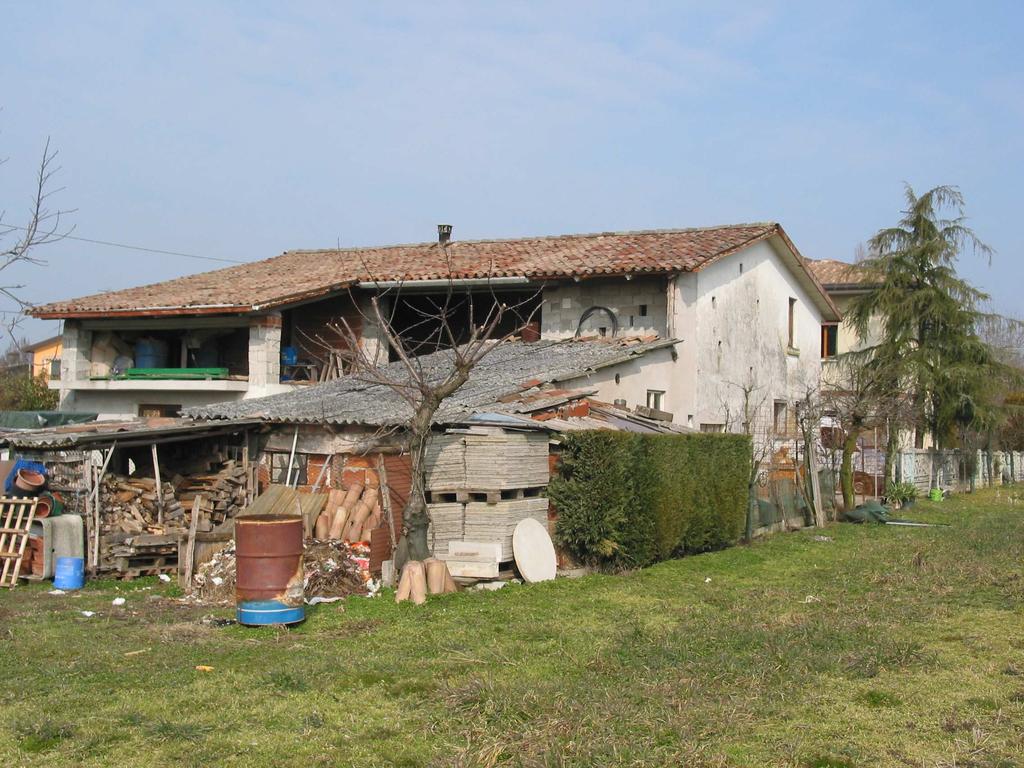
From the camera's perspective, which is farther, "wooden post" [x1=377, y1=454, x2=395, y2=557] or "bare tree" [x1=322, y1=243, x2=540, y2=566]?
"wooden post" [x1=377, y1=454, x2=395, y2=557]

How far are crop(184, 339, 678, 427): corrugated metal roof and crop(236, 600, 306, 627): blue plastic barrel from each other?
378cm

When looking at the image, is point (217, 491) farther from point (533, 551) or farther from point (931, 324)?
point (931, 324)

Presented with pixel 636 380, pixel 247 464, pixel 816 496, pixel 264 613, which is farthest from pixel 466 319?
pixel 264 613

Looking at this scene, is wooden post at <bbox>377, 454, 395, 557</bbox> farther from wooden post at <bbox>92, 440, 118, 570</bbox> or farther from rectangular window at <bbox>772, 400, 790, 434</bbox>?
rectangular window at <bbox>772, 400, 790, 434</bbox>

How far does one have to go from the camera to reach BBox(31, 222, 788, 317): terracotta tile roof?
22.0m

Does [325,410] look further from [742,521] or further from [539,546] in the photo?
[742,521]

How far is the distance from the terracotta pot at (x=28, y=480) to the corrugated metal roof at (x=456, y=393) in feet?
10.0

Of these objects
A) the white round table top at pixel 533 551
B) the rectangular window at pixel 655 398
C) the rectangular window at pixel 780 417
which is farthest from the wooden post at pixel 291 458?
the rectangular window at pixel 780 417

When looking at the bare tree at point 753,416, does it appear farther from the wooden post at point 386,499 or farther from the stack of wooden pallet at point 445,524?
the wooden post at point 386,499

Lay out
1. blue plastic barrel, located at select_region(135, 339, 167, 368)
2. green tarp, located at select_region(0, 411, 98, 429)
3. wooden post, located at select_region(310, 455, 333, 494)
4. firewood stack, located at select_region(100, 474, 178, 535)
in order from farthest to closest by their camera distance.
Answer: blue plastic barrel, located at select_region(135, 339, 167, 368) → green tarp, located at select_region(0, 411, 98, 429) → wooden post, located at select_region(310, 455, 333, 494) → firewood stack, located at select_region(100, 474, 178, 535)

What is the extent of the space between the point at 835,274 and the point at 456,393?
26318 millimetres

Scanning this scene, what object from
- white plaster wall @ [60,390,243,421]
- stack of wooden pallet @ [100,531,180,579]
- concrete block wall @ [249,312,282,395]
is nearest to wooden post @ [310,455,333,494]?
stack of wooden pallet @ [100,531,180,579]

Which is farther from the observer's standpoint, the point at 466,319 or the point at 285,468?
the point at 466,319

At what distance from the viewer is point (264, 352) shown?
22438mm
